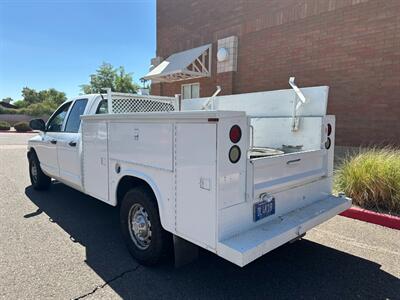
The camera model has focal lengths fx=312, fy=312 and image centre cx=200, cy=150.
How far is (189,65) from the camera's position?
12.2 metres

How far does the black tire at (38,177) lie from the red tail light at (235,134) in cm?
524

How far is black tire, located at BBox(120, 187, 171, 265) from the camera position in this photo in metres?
3.16

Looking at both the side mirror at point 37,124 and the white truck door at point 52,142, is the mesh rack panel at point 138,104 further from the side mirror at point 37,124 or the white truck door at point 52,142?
the side mirror at point 37,124

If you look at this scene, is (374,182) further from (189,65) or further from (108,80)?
(108,80)

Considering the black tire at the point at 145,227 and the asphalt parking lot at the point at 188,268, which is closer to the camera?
the asphalt parking lot at the point at 188,268

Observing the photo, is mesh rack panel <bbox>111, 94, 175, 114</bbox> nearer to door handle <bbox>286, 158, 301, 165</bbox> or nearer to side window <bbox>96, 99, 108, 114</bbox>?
side window <bbox>96, 99, 108, 114</bbox>

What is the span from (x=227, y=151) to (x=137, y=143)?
1163mm

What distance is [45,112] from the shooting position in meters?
50.1

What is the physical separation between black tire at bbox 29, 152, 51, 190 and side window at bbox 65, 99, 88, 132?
5.80 feet

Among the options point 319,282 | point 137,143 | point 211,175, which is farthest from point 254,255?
point 137,143

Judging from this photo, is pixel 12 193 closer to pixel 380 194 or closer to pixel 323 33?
pixel 380 194

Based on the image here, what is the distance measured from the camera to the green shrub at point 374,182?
4941mm

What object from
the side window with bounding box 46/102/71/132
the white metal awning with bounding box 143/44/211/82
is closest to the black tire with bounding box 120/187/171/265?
the side window with bounding box 46/102/71/132

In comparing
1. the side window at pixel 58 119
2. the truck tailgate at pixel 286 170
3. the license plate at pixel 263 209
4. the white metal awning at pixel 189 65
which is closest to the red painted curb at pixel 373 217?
the truck tailgate at pixel 286 170
